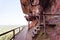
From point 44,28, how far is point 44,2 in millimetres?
1226

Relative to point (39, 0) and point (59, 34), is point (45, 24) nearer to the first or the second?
point (59, 34)

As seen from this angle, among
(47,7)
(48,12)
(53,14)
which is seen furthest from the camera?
(47,7)

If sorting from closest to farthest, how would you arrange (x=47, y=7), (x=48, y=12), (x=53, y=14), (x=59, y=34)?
(x=59, y=34)
(x=53, y=14)
(x=48, y=12)
(x=47, y=7)

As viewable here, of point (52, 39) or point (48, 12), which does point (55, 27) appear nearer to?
point (52, 39)

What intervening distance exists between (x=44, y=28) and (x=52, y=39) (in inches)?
13.0

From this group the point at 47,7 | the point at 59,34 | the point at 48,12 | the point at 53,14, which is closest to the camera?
the point at 59,34

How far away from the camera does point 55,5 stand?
455 centimetres

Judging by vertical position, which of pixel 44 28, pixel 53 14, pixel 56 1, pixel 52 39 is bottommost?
pixel 52 39

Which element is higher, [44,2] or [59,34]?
[44,2]

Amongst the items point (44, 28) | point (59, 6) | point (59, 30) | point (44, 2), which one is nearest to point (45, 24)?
point (44, 28)

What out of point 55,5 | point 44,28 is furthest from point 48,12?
point 44,28

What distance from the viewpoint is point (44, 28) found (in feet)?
13.6

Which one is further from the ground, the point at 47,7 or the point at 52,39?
the point at 47,7

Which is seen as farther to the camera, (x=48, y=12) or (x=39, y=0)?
(x=39, y=0)
